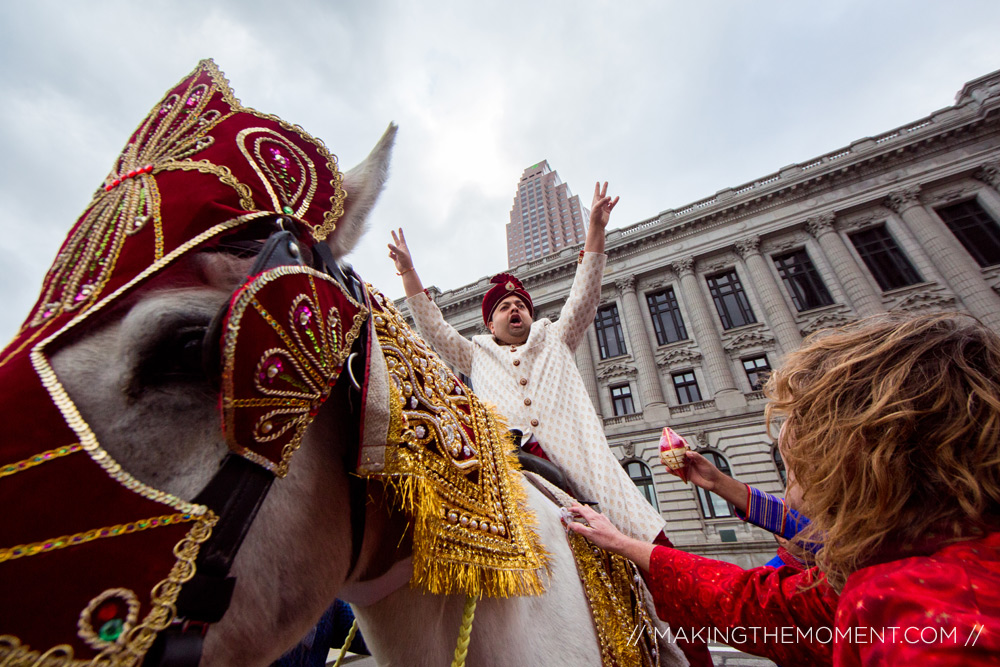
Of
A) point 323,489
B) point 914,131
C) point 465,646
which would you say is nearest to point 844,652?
point 465,646

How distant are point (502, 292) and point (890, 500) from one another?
2448mm

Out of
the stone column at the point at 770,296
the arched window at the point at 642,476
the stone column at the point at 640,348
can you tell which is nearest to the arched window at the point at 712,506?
the arched window at the point at 642,476

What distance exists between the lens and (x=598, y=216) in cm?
271

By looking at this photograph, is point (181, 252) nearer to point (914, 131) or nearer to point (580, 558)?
point (580, 558)

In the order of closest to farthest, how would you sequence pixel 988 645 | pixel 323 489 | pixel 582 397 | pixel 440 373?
pixel 988 645 → pixel 323 489 → pixel 440 373 → pixel 582 397

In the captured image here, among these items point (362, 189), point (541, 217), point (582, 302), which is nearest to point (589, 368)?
point (582, 302)

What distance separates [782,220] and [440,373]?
83.2ft

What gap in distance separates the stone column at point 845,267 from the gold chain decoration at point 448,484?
21.9 metres

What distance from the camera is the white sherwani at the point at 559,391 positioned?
2311 mm

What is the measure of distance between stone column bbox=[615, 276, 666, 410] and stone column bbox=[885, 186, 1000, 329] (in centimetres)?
1154

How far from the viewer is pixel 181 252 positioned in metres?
0.82

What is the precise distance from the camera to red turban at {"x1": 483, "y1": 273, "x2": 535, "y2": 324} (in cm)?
315

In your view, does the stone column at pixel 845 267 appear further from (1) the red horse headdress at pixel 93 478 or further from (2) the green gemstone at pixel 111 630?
(2) the green gemstone at pixel 111 630

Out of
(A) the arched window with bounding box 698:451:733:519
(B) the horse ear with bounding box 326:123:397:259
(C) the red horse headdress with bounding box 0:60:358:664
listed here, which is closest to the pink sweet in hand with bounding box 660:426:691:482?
(B) the horse ear with bounding box 326:123:397:259
